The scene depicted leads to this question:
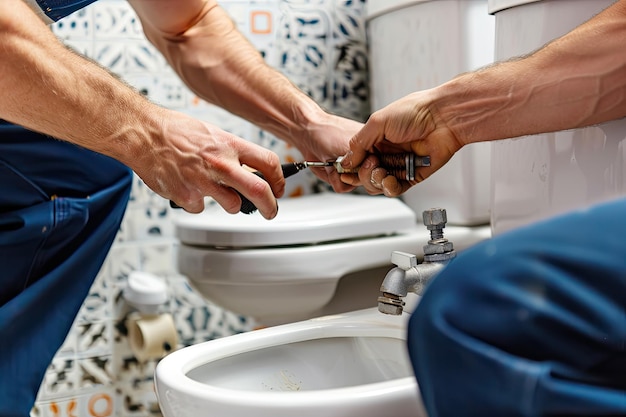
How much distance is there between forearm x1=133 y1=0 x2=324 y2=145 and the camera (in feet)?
3.53

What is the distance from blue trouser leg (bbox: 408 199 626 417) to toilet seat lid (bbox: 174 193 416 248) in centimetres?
77

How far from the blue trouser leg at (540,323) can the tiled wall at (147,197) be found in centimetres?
121

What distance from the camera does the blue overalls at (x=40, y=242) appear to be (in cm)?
100

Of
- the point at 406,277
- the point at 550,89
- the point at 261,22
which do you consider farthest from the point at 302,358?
the point at 261,22

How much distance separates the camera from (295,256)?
1117 mm

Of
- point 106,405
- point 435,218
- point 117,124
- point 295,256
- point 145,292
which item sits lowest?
point 106,405

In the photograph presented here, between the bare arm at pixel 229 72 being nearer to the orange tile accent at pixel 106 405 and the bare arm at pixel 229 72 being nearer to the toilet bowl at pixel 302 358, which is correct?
the toilet bowl at pixel 302 358

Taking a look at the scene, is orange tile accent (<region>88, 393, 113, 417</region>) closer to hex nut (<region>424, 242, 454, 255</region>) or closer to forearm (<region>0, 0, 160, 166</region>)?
forearm (<region>0, 0, 160, 166</region>)

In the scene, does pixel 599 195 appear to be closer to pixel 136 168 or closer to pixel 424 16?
pixel 136 168

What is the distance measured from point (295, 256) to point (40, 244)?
354 millimetres

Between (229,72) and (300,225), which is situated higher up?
(229,72)

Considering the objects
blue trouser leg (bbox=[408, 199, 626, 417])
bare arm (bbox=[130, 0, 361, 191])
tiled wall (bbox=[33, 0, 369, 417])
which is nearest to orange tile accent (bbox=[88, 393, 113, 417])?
tiled wall (bbox=[33, 0, 369, 417])

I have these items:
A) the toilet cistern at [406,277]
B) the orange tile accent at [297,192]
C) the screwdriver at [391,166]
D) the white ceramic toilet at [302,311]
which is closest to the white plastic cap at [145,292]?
the white ceramic toilet at [302,311]

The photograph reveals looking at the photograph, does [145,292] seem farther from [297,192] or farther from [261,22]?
[261,22]
